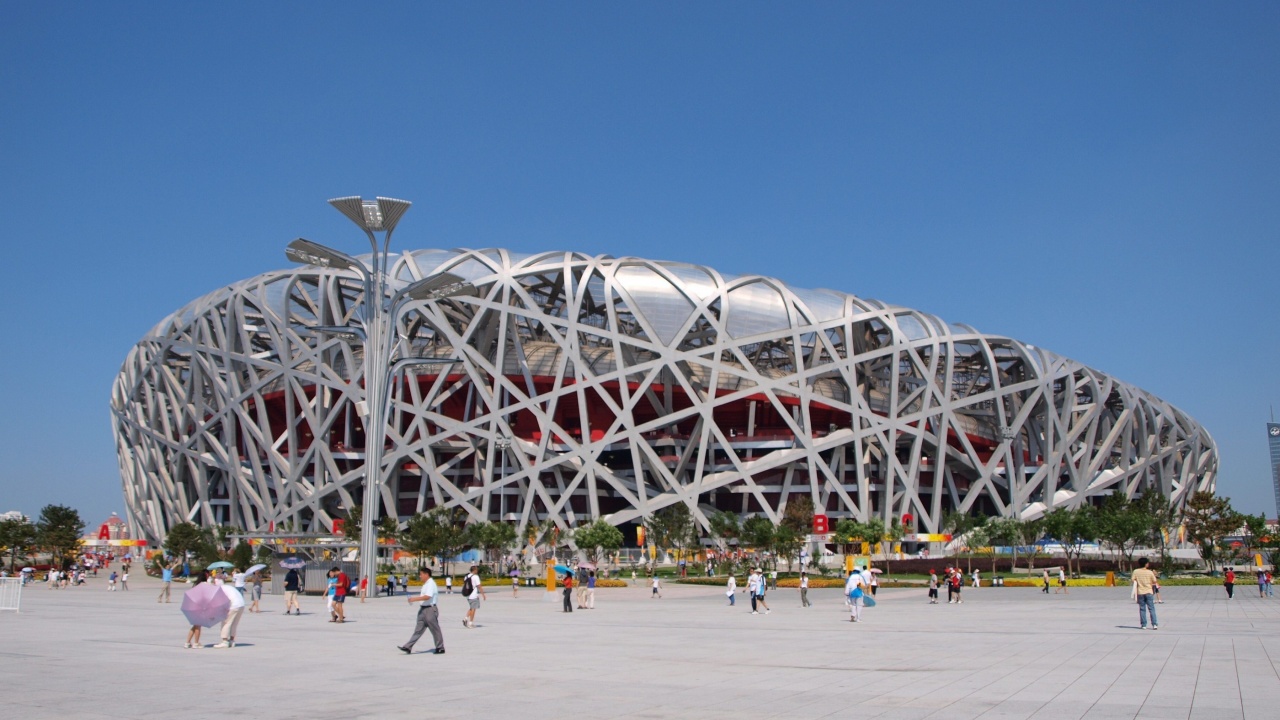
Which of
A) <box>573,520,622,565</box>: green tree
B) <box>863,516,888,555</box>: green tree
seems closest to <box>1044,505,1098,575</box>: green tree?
<box>863,516,888,555</box>: green tree

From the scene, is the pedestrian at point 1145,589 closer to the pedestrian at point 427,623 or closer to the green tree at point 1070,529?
the pedestrian at point 427,623

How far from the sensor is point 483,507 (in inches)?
2379

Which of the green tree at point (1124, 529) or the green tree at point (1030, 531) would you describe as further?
the green tree at point (1030, 531)

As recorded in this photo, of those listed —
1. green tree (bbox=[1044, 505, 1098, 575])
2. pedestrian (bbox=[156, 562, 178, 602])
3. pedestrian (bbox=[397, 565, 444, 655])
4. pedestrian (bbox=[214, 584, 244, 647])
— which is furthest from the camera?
green tree (bbox=[1044, 505, 1098, 575])

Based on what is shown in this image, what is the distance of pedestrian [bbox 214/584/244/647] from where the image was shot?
640 inches

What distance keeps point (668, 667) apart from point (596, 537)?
41317mm

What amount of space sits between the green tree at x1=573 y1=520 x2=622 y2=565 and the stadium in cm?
464

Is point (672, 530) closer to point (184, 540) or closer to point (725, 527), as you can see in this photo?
point (725, 527)

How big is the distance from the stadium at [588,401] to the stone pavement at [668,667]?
35117mm

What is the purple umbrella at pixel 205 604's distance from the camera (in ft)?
52.4

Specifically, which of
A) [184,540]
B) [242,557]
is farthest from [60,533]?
[242,557]

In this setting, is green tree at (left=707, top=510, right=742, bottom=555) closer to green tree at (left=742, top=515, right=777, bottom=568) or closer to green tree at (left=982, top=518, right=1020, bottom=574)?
green tree at (left=742, top=515, right=777, bottom=568)

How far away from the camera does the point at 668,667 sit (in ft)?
45.0

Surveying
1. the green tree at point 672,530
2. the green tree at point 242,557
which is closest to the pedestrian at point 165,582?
the green tree at point 242,557
